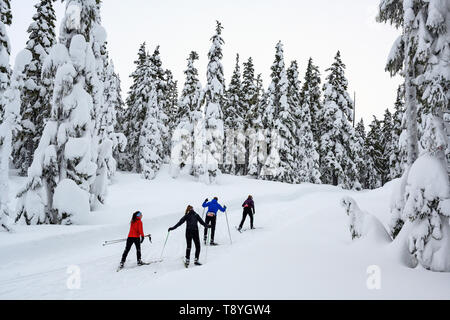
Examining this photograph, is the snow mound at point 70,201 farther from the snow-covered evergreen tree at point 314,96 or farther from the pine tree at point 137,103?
the snow-covered evergreen tree at point 314,96

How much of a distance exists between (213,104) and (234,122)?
1299 centimetres

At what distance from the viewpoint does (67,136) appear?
43.7 feet

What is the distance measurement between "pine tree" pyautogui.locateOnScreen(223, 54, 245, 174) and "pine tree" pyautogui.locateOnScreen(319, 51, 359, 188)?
13.1 metres

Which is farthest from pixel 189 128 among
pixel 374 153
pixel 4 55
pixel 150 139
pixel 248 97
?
pixel 374 153

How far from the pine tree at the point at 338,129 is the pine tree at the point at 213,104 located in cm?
1337

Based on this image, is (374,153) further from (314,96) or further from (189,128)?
(189,128)

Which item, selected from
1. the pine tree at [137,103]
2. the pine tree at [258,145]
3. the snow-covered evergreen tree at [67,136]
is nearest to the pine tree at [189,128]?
the pine tree at [137,103]

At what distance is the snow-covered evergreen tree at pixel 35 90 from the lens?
2267 cm

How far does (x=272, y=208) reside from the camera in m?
21.0

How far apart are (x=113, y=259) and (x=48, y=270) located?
1996mm
